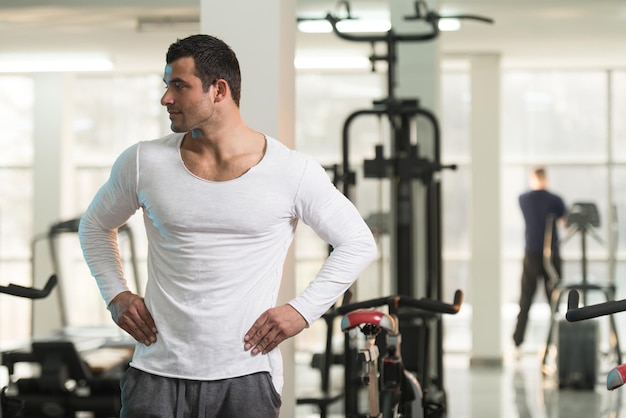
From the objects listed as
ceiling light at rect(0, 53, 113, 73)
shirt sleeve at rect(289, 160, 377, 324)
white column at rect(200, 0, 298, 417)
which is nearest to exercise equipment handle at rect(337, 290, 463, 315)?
white column at rect(200, 0, 298, 417)

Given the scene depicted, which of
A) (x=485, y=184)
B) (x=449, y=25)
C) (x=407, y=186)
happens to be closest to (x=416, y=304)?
(x=407, y=186)

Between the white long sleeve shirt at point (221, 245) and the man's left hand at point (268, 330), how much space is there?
2 centimetres

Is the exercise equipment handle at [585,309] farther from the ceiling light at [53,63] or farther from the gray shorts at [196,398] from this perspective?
the ceiling light at [53,63]

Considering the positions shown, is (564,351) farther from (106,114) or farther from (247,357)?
(247,357)

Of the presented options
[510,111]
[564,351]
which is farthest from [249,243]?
[510,111]

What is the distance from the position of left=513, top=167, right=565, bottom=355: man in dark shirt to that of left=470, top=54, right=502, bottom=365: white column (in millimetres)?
331

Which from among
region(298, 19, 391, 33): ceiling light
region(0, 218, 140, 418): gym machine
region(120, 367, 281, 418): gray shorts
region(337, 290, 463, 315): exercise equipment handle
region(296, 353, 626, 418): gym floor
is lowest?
region(296, 353, 626, 418): gym floor

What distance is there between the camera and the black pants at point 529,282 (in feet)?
29.6

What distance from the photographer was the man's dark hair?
6.95 feet

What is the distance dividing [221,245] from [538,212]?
23.6 ft

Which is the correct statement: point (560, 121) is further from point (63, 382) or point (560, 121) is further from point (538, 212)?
point (63, 382)

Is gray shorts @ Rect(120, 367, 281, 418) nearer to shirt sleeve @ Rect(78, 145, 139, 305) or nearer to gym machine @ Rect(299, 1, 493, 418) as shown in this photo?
shirt sleeve @ Rect(78, 145, 139, 305)

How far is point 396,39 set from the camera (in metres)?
5.64

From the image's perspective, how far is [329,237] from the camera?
2225 mm
